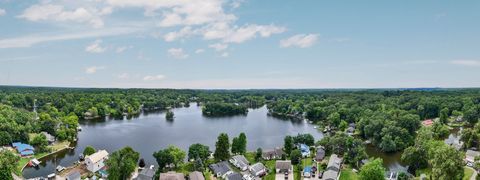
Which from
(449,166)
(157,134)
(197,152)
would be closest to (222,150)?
(197,152)

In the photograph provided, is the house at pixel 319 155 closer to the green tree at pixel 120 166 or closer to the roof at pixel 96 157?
the green tree at pixel 120 166

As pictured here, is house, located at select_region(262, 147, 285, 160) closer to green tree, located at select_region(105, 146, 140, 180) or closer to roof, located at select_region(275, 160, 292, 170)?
roof, located at select_region(275, 160, 292, 170)

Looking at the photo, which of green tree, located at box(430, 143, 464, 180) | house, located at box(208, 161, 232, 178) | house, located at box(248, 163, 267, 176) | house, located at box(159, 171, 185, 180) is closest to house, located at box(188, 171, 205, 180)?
house, located at box(159, 171, 185, 180)

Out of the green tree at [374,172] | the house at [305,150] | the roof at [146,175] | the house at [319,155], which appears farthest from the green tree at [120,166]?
the green tree at [374,172]

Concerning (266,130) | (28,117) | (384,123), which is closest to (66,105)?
(28,117)

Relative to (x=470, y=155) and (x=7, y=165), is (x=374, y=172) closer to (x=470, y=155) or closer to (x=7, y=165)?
(x=470, y=155)

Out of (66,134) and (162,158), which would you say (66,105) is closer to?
(66,134)
